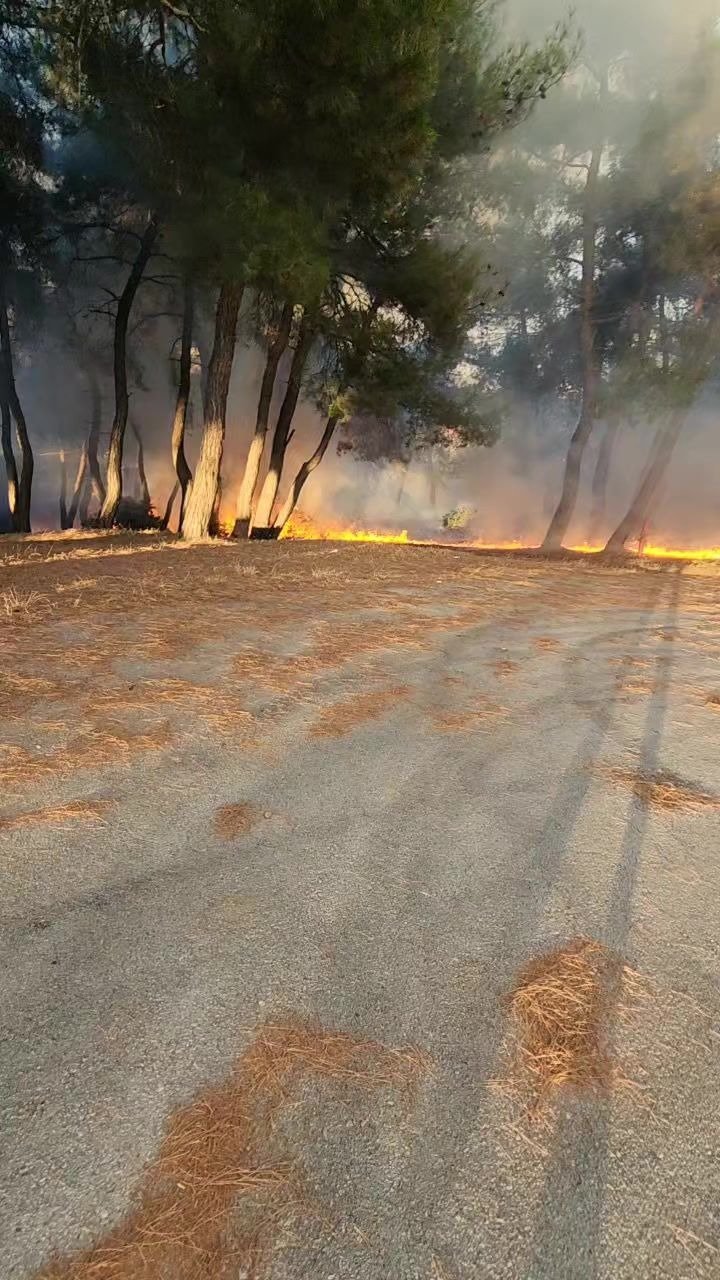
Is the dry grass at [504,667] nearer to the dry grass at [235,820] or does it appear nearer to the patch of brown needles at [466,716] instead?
the patch of brown needles at [466,716]

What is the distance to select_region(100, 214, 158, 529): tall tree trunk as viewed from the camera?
1513cm

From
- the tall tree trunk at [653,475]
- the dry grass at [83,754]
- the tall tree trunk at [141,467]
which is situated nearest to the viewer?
the dry grass at [83,754]

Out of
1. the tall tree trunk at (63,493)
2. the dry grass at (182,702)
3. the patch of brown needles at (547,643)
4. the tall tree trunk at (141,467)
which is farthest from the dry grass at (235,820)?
the tall tree trunk at (63,493)

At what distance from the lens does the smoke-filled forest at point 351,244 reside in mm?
9086

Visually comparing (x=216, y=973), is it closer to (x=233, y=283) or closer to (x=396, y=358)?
(x=233, y=283)

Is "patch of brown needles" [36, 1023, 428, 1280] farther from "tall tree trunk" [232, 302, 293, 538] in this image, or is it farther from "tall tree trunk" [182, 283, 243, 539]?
"tall tree trunk" [232, 302, 293, 538]

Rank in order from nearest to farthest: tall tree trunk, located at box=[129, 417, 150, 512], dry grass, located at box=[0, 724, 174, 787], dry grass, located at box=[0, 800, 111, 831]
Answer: dry grass, located at box=[0, 800, 111, 831], dry grass, located at box=[0, 724, 174, 787], tall tree trunk, located at box=[129, 417, 150, 512]

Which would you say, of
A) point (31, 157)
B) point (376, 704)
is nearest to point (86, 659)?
point (376, 704)

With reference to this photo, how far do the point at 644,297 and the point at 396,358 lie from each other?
8026 millimetres

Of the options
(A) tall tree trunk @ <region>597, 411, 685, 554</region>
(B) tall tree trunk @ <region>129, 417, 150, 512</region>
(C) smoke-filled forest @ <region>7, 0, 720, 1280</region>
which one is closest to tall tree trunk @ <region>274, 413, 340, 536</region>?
(C) smoke-filled forest @ <region>7, 0, 720, 1280</region>

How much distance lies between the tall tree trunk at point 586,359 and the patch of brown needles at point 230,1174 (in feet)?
54.9

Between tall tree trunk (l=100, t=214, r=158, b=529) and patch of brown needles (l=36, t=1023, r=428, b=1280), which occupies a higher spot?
tall tree trunk (l=100, t=214, r=158, b=529)

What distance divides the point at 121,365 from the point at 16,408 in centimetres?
401

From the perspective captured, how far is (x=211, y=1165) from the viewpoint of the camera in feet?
4.40
